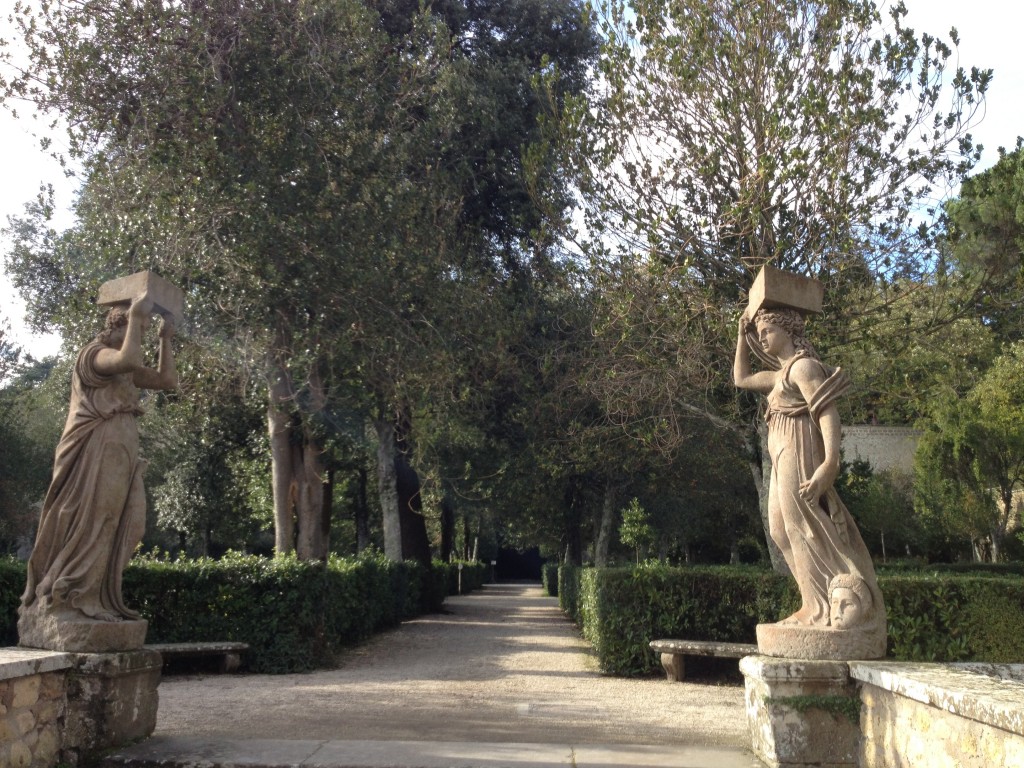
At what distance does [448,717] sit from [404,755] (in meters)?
2.31

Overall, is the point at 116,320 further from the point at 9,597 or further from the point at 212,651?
the point at 212,651

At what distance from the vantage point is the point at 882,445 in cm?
3928

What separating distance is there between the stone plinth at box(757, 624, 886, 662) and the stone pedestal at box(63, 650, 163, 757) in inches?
169

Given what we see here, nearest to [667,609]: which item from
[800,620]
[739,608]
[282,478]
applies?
[739,608]

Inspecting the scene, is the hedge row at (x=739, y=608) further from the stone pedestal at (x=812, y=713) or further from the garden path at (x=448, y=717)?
the stone pedestal at (x=812, y=713)

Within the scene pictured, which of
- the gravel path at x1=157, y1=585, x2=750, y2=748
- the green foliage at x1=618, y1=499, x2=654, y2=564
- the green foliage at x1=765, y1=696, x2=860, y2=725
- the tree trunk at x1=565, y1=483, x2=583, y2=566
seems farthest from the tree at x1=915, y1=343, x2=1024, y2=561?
the green foliage at x1=765, y1=696, x2=860, y2=725

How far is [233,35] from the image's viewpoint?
12453 millimetres

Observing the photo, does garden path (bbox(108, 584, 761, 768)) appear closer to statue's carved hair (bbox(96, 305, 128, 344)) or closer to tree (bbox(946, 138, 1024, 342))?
statue's carved hair (bbox(96, 305, 128, 344))

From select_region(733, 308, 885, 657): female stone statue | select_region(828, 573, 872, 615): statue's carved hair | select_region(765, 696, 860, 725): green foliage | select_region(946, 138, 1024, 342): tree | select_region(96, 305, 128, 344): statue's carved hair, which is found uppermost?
select_region(946, 138, 1024, 342): tree

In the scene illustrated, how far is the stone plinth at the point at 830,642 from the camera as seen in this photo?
5.79 m

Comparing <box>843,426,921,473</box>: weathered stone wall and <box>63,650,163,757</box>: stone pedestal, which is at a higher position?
<box>843,426,921,473</box>: weathered stone wall

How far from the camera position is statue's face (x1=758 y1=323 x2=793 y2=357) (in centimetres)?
642

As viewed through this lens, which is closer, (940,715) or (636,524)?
(940,715)

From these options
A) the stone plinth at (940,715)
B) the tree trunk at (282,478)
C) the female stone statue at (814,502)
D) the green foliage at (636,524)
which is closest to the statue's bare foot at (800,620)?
the female stone statue at (814,502)
